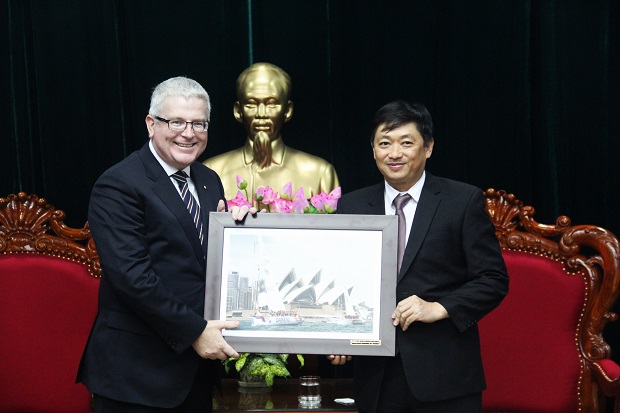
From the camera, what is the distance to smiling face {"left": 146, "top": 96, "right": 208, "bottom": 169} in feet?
7.18

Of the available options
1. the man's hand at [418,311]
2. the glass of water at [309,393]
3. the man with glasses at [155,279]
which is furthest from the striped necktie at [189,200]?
the glass of water at [309,393]

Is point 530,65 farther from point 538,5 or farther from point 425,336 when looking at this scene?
point 425,336

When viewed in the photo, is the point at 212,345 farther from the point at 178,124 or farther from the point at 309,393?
the point at 309,393

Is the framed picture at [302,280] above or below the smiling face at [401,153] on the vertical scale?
below

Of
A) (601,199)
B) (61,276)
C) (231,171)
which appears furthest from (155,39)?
(601,199)

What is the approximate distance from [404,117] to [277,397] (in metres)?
1.05

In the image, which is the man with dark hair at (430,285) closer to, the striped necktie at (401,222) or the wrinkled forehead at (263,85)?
the striped necktie at (401,222)

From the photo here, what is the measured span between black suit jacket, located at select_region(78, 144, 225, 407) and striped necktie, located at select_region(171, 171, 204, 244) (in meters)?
0.04

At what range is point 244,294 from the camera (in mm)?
2252

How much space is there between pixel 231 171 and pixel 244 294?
1.47 m

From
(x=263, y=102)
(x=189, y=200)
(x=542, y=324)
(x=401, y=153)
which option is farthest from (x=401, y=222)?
(x=263, y=102)

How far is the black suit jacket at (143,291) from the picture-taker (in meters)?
2.11

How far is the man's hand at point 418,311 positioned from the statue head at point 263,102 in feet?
5.26

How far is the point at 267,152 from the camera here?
3.65m
